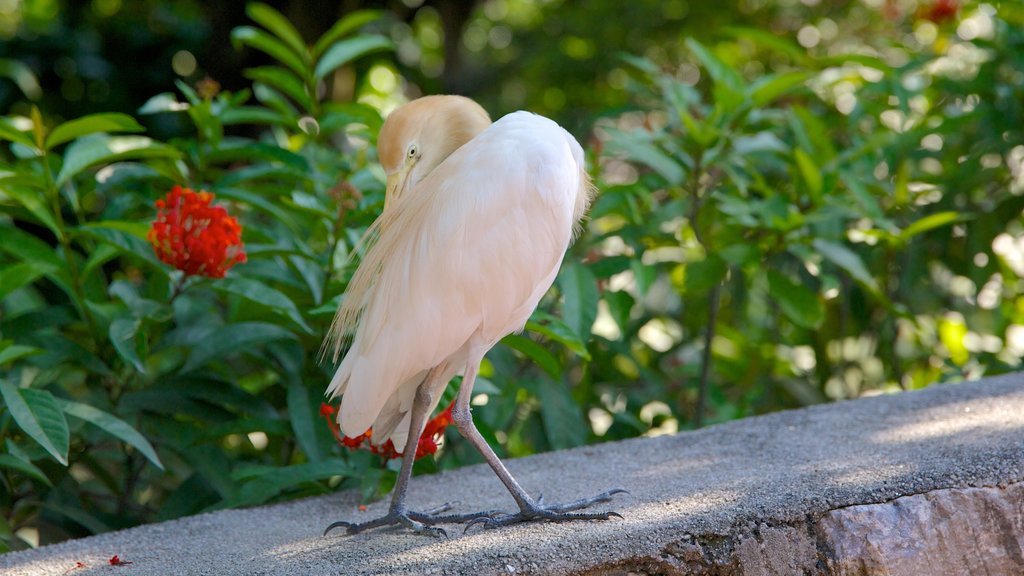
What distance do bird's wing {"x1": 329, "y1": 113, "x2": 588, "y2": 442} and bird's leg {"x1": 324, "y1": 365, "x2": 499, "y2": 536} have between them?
3.6 inches

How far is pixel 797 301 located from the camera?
126 inches

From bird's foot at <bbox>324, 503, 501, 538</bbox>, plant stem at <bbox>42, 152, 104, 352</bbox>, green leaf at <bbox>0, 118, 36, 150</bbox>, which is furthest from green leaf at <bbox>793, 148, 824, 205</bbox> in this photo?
green leaf at <bbox>0, 118, 36, 150</bbox>

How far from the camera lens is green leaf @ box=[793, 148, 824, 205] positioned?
3205mm

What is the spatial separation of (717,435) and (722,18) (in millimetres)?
3949

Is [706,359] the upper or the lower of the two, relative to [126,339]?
lower

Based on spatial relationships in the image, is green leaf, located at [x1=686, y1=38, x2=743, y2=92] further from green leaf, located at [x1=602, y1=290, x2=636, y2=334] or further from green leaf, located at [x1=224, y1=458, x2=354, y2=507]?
green leaf, located at [x1=224, y1=458, x2=354, y2=507]

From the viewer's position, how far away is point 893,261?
409 centimetres

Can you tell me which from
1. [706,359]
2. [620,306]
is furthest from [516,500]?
[706,359]

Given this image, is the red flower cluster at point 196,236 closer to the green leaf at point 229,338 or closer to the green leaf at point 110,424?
the green leaf at point 229,338

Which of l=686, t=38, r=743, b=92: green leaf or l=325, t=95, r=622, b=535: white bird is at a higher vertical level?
l=325, t=95, r=622, b=535: white bird

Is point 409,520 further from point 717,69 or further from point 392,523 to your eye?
point 717,69

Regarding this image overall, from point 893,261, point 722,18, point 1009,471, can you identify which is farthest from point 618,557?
point 722,18

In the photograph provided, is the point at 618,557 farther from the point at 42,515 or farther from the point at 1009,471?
the point at 42,515

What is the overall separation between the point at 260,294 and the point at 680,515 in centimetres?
125
